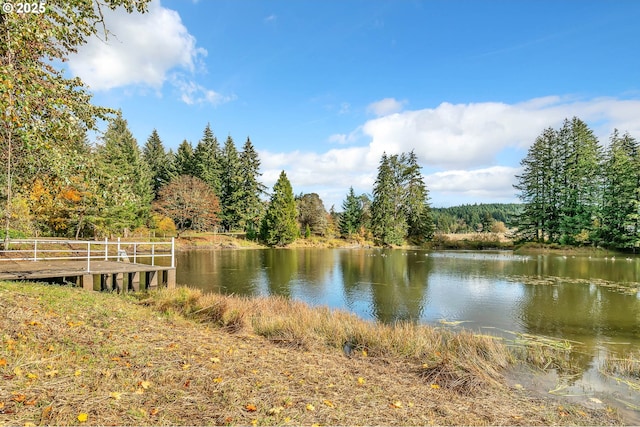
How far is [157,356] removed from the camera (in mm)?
5152

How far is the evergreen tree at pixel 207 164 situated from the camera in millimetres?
54006

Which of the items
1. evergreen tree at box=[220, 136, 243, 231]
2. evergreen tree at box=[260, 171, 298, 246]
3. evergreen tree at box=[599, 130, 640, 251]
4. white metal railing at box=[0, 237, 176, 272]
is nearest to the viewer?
white metal railing at box=[0, 237, 176, 272]

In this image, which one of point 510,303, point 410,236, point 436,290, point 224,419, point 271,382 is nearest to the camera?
point 224,419

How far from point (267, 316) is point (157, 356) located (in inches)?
165

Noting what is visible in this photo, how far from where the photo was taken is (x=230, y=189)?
54906mm

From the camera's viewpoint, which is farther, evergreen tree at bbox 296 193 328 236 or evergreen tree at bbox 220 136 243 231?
evergreen tree at bbox 296 193 328 236

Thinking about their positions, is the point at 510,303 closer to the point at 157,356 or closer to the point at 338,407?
the point at 338,407

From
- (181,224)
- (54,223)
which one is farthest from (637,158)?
(54,223)

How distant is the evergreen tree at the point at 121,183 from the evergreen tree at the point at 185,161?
5.27 meters

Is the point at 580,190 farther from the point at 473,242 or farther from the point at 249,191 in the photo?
the point at 249,191

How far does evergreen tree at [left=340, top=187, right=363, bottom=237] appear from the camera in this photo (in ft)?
197

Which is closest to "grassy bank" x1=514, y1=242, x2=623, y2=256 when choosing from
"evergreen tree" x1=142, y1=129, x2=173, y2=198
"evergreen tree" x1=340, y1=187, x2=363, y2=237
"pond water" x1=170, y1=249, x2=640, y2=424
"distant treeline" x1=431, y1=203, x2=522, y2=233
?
"distant treeline" x1=431, y1=203, x2=522, y2=233

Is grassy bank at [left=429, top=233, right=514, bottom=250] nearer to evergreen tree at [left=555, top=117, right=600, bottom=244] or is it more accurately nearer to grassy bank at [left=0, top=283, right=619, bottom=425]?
evergreen tree at [left=555, top=117, right=600, bottom=244]

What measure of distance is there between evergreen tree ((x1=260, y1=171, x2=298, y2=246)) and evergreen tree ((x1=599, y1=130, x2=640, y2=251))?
37913 millimetres
